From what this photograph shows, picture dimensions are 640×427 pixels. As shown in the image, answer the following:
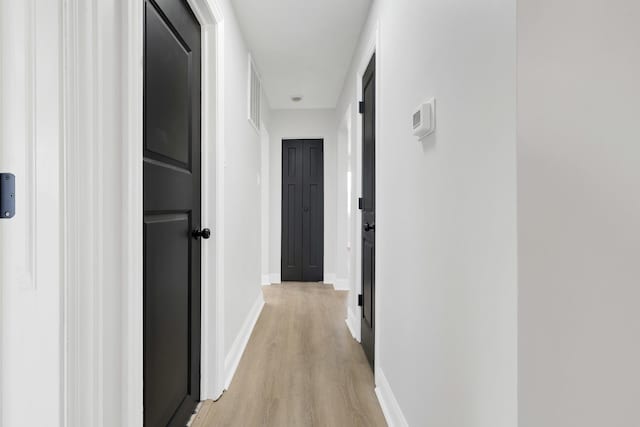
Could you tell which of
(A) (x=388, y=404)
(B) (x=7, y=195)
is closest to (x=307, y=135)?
(A) (x=388, y=404)

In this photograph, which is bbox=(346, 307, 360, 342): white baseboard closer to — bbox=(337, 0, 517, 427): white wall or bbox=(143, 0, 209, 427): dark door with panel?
bbox=(337, 0, 517, 427): white wall

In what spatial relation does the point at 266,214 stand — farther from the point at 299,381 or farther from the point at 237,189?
the point at 299,381

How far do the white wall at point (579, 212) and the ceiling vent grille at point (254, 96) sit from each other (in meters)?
2.74

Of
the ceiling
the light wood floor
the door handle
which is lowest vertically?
the light wood floor

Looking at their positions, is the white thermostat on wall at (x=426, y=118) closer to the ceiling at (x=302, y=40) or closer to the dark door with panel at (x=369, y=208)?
the dark door with panel at (x=369, y=208)

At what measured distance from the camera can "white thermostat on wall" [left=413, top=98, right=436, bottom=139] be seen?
1.21 m

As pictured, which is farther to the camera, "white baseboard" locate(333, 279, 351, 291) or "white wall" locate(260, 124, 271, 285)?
"white wall" locate(260, 124, 271, 285)

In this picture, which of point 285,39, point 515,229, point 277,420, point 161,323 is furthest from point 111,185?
point 285,39

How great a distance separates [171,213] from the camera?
4.81 feet

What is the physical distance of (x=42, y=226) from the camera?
0.70 metres

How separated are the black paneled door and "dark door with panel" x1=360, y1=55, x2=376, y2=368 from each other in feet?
3.62

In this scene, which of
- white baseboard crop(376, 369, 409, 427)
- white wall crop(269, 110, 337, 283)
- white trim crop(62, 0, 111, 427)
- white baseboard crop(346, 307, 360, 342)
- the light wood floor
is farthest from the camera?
white wall crop(269, 110, 337, 283)

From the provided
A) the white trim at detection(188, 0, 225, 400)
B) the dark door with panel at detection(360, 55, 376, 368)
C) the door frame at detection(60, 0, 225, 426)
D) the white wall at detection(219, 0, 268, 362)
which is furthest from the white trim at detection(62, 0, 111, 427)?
the dark door with panel at detection(360, 55, 376, 368)

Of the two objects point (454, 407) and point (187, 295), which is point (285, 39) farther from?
point (454, 407)
